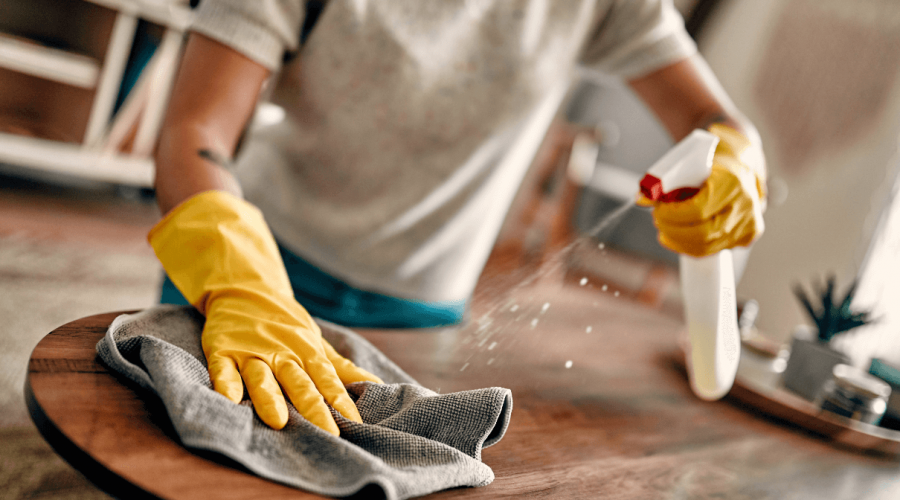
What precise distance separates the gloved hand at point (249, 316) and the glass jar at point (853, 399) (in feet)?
3.27

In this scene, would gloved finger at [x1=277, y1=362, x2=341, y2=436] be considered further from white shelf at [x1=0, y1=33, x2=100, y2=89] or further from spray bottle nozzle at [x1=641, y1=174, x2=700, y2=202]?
white shelf at [x1=0, y1=33, x2=100, y2=89]

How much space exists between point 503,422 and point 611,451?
0.23 m

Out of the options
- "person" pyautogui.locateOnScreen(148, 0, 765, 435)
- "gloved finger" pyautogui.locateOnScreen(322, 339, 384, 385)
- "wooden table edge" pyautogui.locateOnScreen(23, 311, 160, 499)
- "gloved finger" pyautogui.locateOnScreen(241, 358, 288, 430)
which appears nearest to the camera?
"wooden table edge" pyautogui.locateOnScreen(23, 311, 160, 499)

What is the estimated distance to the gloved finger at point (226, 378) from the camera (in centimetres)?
42

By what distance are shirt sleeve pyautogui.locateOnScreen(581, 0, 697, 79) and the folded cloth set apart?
760 millimetres

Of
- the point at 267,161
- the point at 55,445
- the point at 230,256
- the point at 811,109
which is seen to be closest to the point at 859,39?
the point at 811,109

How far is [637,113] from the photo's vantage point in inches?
160

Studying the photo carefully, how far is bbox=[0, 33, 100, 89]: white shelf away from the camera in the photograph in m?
2.10

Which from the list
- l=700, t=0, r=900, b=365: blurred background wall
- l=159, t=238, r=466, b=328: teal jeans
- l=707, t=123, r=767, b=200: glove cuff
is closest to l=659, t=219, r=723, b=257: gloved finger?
l=707, t=123, r=767, b=200: glove cuff

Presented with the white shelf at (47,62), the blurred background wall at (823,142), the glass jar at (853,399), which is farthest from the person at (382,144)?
the blurred background wall at (823,142)

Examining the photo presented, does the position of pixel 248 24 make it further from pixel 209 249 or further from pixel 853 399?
pixel 853 399

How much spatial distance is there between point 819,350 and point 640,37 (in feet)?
2.48

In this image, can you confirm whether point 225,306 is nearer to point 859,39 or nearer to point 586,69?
point 586,69

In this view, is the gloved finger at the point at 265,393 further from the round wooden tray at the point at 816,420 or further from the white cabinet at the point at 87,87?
the white cabinet at the point at 87,87
